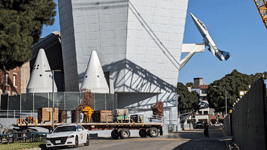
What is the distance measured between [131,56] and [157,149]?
4444 centimetres

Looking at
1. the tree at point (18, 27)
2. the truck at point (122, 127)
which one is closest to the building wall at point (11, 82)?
the truck at point (122, 127)

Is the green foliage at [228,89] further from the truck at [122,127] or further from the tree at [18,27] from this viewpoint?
the tree at [18,27]

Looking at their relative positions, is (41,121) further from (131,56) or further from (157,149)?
(131,56)

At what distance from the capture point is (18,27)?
1964cm

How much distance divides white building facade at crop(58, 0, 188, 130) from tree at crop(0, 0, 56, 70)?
41.9 meters

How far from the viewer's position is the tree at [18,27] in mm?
19562

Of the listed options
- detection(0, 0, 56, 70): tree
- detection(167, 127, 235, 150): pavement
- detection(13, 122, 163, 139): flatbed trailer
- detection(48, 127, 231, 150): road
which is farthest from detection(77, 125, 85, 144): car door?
detection(13, 122, 163, 139): flatbed trailer

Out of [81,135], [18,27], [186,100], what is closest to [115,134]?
[81,135]

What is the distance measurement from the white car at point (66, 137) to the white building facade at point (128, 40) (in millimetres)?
40743

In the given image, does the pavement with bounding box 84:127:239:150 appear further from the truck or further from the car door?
the truck

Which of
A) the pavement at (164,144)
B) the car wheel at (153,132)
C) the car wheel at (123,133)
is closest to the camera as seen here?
the pavement at (164,144)

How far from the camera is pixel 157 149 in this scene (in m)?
20.5

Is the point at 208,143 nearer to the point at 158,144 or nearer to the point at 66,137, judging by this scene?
the point at 158,144

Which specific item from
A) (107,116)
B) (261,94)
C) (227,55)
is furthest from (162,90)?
(261,94)
